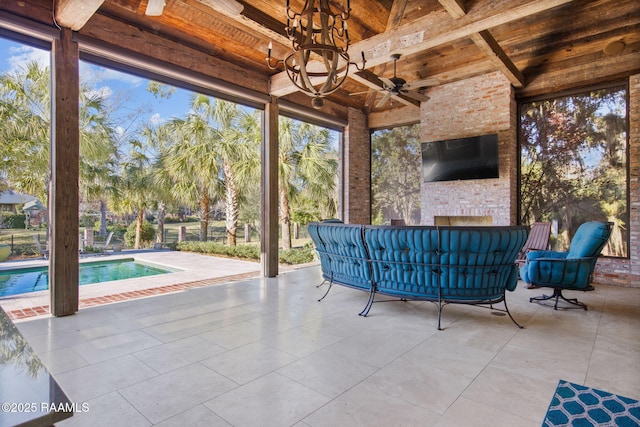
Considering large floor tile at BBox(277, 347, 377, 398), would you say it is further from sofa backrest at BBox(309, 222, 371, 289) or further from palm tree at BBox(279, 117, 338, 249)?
palm tree at BBox(279, 117, 338, 249)

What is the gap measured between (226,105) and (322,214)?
3885 mm

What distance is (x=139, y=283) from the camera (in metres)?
5.37

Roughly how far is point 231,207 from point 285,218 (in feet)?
5.26

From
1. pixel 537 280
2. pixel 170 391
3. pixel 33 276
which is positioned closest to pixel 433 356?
pixel 170 391

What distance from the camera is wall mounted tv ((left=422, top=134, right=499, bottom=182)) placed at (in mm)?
5754

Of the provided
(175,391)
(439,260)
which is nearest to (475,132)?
(439,260)

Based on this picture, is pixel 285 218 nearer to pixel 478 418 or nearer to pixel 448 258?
pixel 448 258

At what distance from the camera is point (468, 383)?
2.10 metres

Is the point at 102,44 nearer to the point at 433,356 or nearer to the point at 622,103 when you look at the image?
the point at 433,356

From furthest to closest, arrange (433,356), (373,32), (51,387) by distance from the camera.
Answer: (373,32) < (433,356) < (51,387)

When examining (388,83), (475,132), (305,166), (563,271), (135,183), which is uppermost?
(388,83)

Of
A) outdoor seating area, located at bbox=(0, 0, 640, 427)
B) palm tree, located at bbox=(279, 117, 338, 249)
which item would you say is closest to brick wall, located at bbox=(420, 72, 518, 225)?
outdoor seating area, located at bbox=(0, 0, 640, 427)

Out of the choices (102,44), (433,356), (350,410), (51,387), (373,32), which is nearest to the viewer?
(51,387)

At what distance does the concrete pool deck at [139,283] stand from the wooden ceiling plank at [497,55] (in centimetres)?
479
